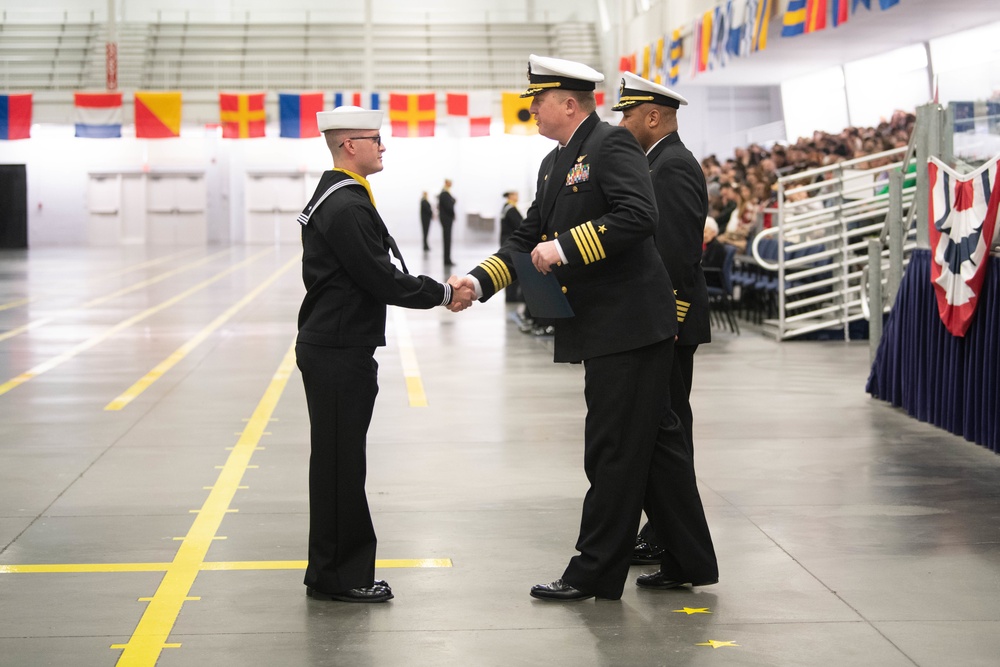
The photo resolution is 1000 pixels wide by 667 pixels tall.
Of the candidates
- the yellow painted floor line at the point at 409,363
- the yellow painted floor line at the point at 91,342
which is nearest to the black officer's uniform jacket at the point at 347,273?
the yellow painted floor line at the point at 409,363

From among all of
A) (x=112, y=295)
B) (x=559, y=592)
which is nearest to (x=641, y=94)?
(x=559, y=592)

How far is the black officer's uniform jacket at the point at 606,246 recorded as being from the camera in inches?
177

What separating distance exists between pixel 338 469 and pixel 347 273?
0.74 metres

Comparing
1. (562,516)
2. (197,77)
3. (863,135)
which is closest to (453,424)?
(562,516)

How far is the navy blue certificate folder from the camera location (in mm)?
4641

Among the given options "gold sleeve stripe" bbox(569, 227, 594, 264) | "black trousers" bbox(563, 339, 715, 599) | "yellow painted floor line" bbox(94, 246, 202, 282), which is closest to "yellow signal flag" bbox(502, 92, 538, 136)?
"yellow painted floor line" bbox(94, 246, 202, 282)

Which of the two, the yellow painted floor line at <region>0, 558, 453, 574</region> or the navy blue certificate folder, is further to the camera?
the yellow painted floor line at <region>0, 558, 453, 574</region>

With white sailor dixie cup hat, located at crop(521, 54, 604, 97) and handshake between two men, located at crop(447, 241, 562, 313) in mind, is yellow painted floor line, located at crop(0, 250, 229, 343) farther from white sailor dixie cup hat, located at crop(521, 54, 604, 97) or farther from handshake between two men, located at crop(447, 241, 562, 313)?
white sailor dixie cup hat, located at crop(521, 54, 604, 97)

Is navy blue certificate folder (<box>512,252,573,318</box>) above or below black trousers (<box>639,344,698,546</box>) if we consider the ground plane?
above

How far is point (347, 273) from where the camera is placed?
4812 millimetres

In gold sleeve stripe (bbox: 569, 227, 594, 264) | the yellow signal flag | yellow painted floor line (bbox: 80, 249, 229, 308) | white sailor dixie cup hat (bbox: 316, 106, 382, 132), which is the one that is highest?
the yellow signal flag

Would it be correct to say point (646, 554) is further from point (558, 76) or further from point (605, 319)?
point (558, 76)

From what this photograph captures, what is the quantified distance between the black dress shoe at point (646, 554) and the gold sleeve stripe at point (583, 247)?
144 cm

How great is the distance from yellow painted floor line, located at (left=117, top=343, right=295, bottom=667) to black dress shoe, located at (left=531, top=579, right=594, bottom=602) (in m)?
1.33
